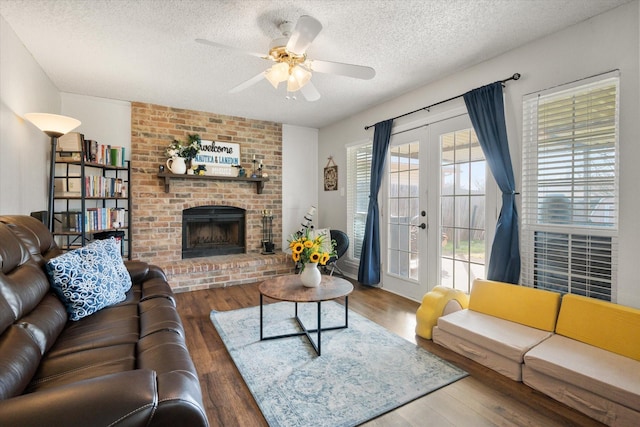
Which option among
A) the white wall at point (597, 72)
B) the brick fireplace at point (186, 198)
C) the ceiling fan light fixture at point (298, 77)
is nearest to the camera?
the white wall at point (597, 72)

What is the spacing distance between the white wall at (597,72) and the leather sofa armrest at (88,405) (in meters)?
2.80

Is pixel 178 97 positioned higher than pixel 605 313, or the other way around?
pixel 178 97

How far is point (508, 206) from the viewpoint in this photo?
8.57ft

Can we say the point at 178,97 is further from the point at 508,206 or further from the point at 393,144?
the point at 508,206

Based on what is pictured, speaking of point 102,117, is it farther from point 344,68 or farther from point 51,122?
point 344,68

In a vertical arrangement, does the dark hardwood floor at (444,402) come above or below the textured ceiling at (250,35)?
below

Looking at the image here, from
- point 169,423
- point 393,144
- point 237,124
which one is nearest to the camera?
point 169,423

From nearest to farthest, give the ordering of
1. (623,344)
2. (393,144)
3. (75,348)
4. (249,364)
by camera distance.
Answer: (75,348) → (623,344) → (249,364) → (393,144)

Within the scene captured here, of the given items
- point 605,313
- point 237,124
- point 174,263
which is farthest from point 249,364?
point 237,124

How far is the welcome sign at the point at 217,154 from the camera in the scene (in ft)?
15.3

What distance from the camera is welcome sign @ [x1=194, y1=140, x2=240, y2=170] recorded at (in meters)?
4.65

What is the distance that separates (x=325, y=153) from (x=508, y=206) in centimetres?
333

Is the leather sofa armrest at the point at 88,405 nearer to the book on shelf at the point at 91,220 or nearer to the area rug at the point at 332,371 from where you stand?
the area rug at the point at 332,371

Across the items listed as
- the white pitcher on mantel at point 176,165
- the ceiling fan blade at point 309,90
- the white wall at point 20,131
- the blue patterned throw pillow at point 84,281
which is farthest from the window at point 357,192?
the white wall at point 20,131
